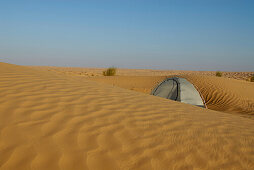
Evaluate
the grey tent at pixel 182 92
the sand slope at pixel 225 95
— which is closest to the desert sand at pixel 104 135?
the grey tent at pixel 182 92

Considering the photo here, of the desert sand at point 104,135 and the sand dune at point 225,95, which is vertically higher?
the desert sand at point 104,135

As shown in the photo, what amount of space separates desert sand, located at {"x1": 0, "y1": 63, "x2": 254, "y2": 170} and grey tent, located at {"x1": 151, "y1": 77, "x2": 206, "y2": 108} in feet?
17.6

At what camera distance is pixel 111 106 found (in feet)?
11.4

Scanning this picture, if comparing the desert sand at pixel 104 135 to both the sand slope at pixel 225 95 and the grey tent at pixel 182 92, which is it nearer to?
the grey tent at pixel 182 92

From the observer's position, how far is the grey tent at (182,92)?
29.5ft

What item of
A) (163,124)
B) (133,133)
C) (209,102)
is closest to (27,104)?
(133,133)

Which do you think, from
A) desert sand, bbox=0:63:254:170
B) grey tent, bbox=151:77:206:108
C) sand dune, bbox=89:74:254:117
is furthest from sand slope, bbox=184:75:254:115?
desert sand, bbox=0:63:254:170

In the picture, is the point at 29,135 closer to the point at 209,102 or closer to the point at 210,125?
the point at 210,125

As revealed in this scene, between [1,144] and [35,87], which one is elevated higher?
[35,87]

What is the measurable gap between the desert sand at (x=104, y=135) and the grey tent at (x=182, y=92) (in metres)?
5.37

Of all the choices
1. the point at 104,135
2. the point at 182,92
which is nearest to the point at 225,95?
the point at 182,92

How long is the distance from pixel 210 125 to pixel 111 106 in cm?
165

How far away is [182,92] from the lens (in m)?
9.01

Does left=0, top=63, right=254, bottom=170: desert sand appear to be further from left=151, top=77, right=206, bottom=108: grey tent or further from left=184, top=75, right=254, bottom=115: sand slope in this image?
left=184, top=75, right=254, bottom=115: sand slope
